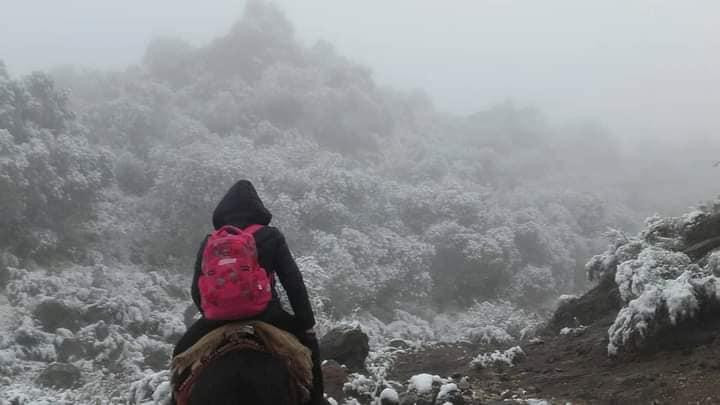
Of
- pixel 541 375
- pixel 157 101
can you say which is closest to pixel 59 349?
pixel 541 375

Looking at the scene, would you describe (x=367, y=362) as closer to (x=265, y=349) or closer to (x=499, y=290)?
(x=265, y=349)

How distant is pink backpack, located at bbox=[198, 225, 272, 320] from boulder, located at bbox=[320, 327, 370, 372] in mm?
5045

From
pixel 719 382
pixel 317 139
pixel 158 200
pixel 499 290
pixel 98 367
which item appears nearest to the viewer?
pixel 719 382

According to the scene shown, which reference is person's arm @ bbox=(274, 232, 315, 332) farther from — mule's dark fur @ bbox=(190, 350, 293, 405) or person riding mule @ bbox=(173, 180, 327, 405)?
mule's dark fur @ bbox=(190, 350, 293, 405)

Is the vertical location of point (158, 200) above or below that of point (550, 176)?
below

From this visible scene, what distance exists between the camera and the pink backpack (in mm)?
2732

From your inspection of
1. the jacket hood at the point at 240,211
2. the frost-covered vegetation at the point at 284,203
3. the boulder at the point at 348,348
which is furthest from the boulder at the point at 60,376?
the jacket hood at the point at 240,211

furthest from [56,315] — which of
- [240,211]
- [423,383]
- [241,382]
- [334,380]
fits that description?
[241,382]

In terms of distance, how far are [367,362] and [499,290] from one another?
10919 millimetres

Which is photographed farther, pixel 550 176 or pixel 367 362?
pixel 550 176

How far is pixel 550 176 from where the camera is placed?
25.3 m

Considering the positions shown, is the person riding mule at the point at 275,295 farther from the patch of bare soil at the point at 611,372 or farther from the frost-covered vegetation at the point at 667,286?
the frost-covered vegetation at the point at 667,286

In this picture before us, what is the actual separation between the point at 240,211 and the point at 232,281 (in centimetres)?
60

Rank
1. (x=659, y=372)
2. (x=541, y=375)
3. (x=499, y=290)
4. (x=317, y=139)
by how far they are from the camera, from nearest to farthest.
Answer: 1. (x=659, y=372)
2. (x=541, y=375)
3. (x=499, y=290)
4. (x=317, y=139)
